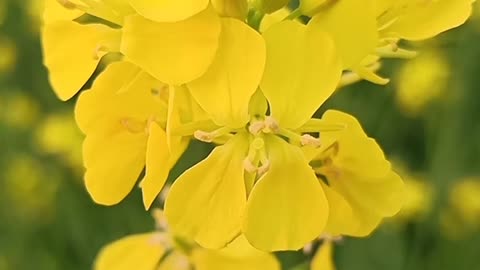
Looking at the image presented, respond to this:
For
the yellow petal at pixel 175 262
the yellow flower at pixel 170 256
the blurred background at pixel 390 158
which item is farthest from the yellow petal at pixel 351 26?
the blurred background at pixel 390 158

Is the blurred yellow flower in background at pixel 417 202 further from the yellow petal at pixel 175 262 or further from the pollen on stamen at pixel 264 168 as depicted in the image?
the pollen on stamen at pixel 264 168

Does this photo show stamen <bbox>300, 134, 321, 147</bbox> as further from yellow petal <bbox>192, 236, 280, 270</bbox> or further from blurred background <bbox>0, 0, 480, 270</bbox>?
blurred background <bbox>0, 0, 480, 270</bbox>

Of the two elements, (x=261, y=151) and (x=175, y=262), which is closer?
(x=261, y=151)

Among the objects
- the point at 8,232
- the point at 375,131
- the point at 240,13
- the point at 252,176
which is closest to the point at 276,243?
the point at 252,176

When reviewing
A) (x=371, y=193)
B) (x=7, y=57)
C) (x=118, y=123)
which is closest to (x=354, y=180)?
(x=371, y=193)

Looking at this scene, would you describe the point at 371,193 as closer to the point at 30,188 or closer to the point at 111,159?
the point at 111,159

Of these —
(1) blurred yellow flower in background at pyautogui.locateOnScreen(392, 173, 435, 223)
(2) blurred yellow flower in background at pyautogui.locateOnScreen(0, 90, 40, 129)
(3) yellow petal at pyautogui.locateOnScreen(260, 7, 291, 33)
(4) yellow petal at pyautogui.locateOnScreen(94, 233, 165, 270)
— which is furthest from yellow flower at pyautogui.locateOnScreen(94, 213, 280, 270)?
(2) blurred yellow flower in background at pyautogui.locateOnScreen(0, 90, 40, 129)
